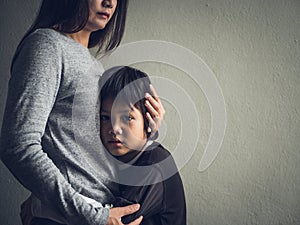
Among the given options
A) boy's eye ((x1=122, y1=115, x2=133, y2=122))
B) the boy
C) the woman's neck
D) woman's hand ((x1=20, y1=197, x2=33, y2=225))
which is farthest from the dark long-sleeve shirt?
the woman's neck

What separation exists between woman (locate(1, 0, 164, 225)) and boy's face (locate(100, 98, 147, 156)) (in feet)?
0.17

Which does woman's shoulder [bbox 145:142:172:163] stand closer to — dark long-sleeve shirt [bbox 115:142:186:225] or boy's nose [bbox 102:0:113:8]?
dark long-sleeve shirt [bbox 115:142:186:225]

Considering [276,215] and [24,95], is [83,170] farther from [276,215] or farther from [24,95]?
[276,215]

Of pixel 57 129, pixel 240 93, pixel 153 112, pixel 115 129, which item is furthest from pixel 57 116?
pixel 240 93

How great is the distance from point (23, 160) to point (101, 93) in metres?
0.30

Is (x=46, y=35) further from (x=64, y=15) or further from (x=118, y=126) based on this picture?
(x=118, y=126)

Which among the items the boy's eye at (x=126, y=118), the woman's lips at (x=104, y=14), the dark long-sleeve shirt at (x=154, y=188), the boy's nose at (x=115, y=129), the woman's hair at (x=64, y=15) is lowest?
the dark long-sleeve shirt at (x=154, y=188)

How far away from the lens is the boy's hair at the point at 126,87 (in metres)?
1.04

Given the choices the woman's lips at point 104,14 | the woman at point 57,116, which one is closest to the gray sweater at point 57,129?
the woman at point 57,116

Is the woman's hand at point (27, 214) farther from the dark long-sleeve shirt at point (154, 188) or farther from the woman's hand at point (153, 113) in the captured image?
the woman's hand at point (153, 113)

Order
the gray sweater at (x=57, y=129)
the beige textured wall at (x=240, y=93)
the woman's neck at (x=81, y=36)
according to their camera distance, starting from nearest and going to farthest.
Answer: the gray sweater at (x=57, y=129)
the woman's neck at (x=81, y=36)
the beige textured wall at (x=240, y=93)

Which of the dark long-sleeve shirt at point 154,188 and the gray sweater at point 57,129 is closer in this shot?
the gray sweater at point 57,129


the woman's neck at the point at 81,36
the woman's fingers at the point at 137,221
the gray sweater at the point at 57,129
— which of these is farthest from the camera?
the woman's neck at the point at 81,36

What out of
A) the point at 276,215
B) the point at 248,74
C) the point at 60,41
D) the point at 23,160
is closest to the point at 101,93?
the point at 60,41
